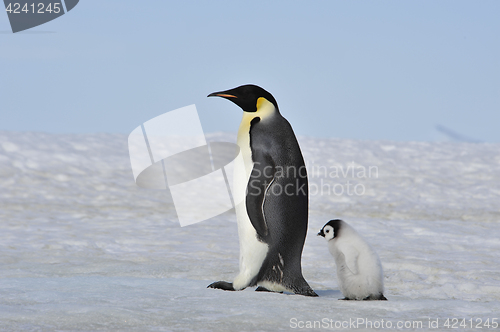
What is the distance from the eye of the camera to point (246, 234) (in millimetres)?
3111

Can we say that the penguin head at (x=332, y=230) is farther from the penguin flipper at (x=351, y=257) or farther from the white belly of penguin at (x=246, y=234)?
the white belly of penguin at (x=246, y=234)

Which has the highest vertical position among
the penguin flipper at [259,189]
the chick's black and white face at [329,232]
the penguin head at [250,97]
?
the penguin head at [250,97]

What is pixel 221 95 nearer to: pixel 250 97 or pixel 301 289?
pixel 250 97

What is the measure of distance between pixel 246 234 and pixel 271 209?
214mm

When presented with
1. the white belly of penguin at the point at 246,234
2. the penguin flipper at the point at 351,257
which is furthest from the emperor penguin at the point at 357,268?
the white belly of penguin at the point at 246,234

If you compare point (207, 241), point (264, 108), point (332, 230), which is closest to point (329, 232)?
point (332, 230)

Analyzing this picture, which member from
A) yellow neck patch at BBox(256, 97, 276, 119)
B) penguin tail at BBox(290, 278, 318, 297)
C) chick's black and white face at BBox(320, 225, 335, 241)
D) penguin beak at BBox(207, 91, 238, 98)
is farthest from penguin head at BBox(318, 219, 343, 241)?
penguin beak at BBox(207, 91, 238, 98)

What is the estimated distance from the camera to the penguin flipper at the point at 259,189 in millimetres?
2984

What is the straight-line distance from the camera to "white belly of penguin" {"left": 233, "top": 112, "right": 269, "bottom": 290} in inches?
121

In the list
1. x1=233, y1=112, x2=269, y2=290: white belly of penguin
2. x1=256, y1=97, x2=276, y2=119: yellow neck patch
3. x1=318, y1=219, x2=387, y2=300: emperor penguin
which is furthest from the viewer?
x1=256, y1=97, x2=276, y2=119: yellow neck patch

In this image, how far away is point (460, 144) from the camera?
47.2 ft

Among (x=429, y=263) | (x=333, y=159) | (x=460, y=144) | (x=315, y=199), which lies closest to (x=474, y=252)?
(x=429, y=263)

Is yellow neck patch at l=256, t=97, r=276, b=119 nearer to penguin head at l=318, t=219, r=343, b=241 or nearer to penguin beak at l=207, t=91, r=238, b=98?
penguin beak at l=207, t=91, r=238, b=98

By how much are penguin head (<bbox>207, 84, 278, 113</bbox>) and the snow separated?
1.10 metres
